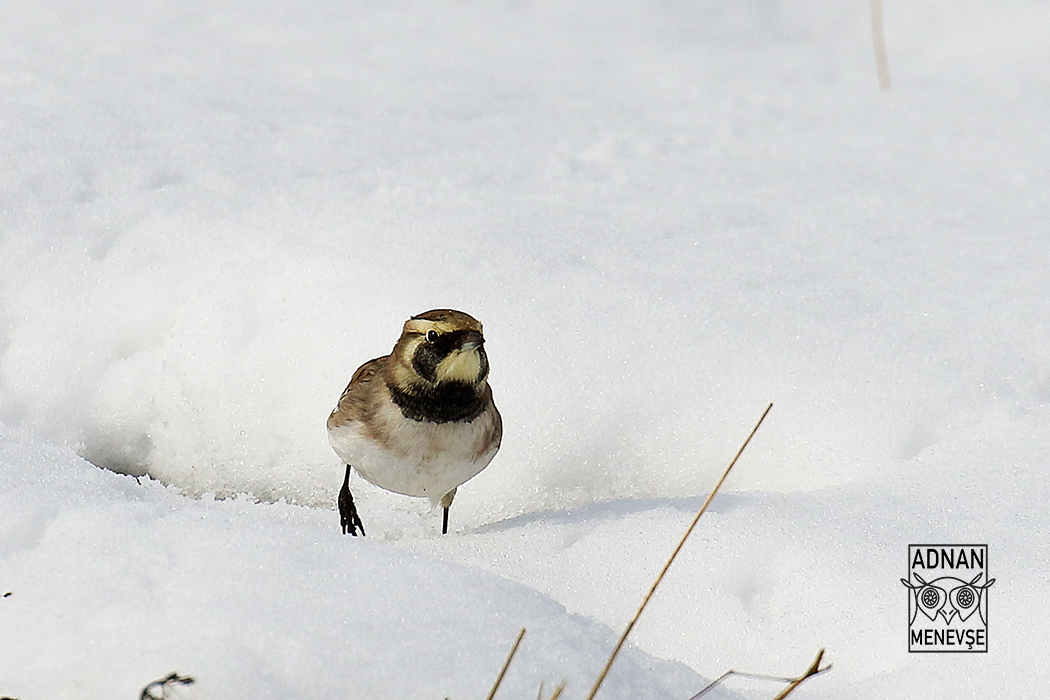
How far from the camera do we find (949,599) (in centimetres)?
234

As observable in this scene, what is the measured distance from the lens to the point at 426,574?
2.05 metres

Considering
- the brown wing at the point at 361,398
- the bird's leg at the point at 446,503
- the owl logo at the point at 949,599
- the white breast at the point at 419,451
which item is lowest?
the owl logo at the point at 949,599

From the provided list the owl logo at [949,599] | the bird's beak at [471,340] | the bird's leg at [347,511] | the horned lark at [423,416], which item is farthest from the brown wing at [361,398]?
the owl logo at [949,599]

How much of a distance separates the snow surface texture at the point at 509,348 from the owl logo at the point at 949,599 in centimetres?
5

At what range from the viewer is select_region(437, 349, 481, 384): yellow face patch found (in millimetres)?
2512

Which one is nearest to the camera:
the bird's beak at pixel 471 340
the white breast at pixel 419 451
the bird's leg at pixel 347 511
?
the bird's beak at pixel 471 340

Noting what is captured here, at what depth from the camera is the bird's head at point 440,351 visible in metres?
2.46

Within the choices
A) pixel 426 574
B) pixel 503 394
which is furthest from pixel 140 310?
pixel 426 574

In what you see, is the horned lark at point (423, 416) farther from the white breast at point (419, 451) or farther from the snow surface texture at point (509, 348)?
the snow surface texture at point (509, 348)

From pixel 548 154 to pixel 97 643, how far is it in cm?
329

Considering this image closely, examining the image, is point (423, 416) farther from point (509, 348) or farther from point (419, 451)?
point (509, 348)

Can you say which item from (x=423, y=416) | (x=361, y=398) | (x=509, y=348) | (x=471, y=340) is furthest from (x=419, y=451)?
(x=509, y=348)

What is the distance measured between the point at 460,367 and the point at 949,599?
3.88 ft

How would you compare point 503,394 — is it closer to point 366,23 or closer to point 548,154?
point 548,154
